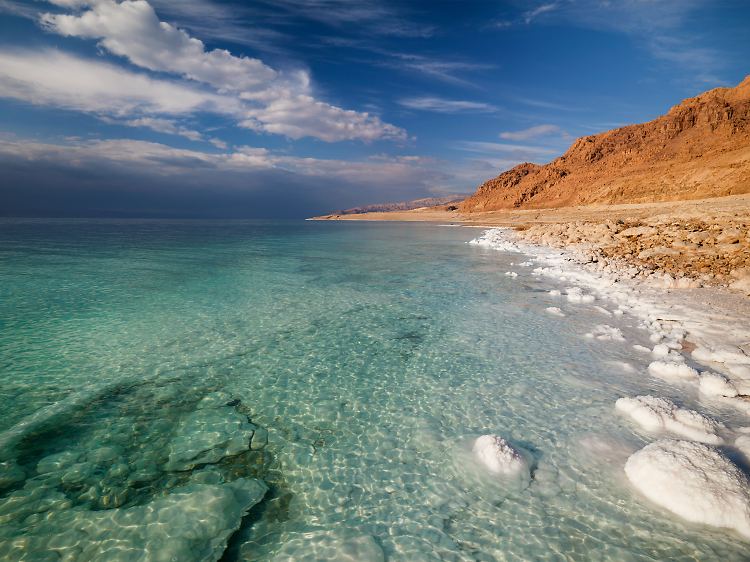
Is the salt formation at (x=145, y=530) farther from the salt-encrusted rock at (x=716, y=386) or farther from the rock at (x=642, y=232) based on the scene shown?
the rock at (x=642, y=232)

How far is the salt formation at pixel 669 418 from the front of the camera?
4.73 metres

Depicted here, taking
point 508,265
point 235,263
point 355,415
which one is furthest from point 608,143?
point 355,415

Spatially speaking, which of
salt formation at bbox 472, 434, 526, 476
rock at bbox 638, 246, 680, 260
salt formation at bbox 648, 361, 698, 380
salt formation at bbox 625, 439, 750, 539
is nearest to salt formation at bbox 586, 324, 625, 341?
salt formation at bbox 648, 361, 698, 380

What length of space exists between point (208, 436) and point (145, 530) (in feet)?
5.18

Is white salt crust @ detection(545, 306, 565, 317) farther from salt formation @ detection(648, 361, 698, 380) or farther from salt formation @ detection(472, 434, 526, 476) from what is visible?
salt formation @ detection(472, 434, 526, 476)

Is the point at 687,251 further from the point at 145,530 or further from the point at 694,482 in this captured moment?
the point at 145,530

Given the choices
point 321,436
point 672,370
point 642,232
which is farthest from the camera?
point 642,232

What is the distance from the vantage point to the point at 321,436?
209 inches

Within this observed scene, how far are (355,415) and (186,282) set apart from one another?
14.3 metres

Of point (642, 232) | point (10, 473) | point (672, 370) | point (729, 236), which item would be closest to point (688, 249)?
point (729, 236)

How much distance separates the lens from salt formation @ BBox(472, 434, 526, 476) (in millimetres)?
4422

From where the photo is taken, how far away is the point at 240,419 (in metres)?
5.69

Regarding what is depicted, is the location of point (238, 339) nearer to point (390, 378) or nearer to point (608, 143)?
point (390, 378)

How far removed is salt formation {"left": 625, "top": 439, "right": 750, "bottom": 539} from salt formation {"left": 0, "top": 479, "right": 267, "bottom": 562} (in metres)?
4.82
